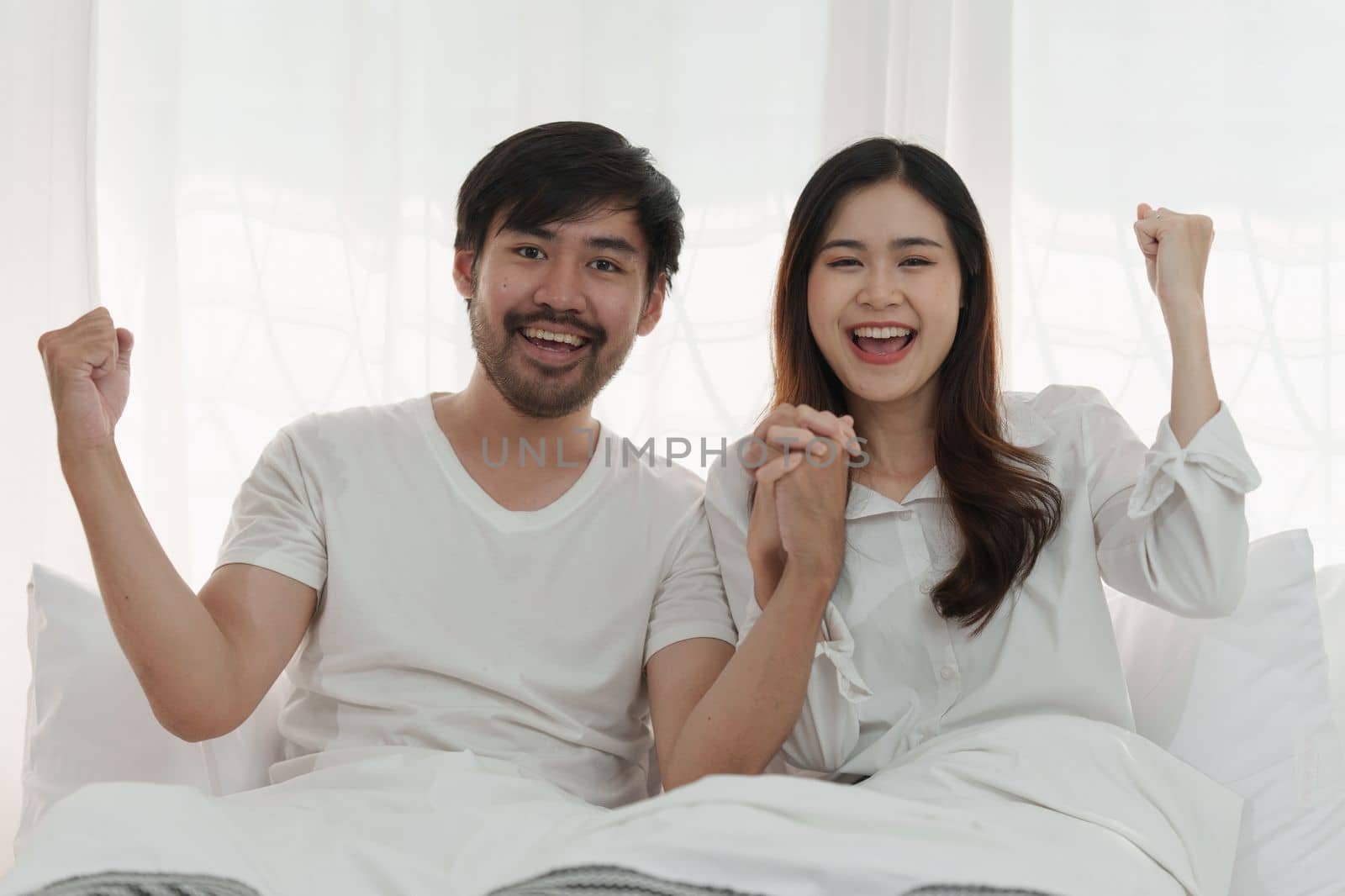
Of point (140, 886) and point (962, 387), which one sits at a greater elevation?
point (962, 387)

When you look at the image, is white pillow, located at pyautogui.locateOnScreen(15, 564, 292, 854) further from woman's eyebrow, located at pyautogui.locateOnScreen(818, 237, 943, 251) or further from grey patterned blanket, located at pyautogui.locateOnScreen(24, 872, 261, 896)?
woman's eyebrow, located at pyautogui.locateOnScreen(818, 237, 943, 251)

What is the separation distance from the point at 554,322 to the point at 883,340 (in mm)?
490

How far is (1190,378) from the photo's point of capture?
5.20 feet

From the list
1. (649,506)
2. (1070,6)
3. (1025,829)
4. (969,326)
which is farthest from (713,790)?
(1070,6)

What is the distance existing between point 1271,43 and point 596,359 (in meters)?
1.55

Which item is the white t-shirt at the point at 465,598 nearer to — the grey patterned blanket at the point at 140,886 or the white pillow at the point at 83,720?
the white pillow at the point at 83,720

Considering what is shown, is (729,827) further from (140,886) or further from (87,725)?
(87,725)

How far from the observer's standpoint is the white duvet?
1.12m

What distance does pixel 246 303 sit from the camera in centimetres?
254

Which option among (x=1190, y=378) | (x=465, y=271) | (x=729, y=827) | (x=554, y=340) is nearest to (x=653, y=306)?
(x=554, y=340)

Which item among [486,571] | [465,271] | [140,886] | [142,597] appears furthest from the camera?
[465,271]

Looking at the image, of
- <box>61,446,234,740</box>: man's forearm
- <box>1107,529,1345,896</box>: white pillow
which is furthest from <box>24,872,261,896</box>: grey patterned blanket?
<box>1107,529,1345,896</box>: white pillow

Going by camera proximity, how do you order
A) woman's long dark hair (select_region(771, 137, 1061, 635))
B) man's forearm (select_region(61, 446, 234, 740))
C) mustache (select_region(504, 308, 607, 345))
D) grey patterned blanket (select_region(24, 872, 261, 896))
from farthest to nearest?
1. mustache (select_region(504, 308, 607, 345))
2. woman's long dark hair (select_region(771, 137, 1061, 635))
3. man's forearm (select_region(61, 446, 234, 740))
4. grey patterned blanket (select_region(24, 872, 261, 896))

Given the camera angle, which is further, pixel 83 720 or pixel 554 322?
pixel 554 322
